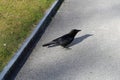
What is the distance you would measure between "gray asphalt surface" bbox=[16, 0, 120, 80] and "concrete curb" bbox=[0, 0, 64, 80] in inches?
3.8

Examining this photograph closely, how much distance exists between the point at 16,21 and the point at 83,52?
2.57m

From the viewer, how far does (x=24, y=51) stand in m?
7.43

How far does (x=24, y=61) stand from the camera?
23.7ft

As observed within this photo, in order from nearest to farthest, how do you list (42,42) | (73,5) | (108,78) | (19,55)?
(108,78)
(19,55)
(42,42)
(73,5)

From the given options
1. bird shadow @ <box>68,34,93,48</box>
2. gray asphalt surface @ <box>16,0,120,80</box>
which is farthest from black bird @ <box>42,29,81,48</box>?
bird shadow @ <box>68,34,93,48</box>

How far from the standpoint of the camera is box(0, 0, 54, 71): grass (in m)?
7.70

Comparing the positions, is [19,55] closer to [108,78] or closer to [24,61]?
[24,61]

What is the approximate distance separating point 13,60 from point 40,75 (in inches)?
23.5

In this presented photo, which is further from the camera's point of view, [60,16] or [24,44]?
[60,16]

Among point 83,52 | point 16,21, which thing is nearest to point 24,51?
point 83,52

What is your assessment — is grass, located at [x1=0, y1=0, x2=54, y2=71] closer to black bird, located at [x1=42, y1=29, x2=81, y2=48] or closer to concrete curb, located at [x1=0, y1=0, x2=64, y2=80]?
concrete curb, located at [x1=0, y1=0, x2=64, y2=80]

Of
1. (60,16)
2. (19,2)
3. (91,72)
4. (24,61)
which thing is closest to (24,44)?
(24,61)

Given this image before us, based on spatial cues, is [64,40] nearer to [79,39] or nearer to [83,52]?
[83,52]

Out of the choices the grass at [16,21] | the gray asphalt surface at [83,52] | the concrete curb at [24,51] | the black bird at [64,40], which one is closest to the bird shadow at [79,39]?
the gray asphalt surface at [83,52]
